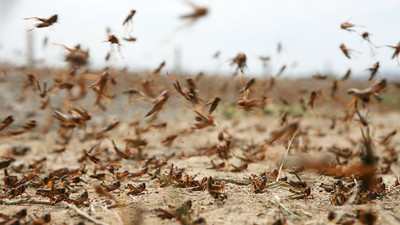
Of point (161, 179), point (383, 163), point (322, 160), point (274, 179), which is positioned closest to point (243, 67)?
point (274, 179)

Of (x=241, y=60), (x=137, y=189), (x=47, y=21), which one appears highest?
(x=47, y=21)

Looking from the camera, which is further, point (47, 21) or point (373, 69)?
point (373, 69)

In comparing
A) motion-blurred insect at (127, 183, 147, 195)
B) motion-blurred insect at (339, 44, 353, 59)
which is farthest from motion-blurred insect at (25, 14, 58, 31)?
motion-blurred insect at (339, 44, 353, 59)

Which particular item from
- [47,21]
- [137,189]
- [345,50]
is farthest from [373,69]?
[47,21]

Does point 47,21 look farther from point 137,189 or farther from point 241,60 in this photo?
point 241,60

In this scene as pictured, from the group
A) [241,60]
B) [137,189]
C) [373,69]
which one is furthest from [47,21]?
[373,69]

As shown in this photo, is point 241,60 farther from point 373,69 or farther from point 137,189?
point 137,189

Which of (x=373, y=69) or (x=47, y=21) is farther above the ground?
(x=47, y=21)

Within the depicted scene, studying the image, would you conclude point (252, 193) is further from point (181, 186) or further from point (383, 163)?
point (383, 163)

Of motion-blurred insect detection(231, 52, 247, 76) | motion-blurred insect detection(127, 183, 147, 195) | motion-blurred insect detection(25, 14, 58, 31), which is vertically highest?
motion-blurred insect detection(25, 14, 58, 31)

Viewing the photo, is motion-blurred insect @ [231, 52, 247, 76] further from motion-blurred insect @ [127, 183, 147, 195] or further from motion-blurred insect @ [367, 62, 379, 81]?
motion-blurred insect @ [127, 183, 147, 195]

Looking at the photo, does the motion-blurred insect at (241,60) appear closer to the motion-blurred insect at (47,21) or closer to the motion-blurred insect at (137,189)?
the motion-blurred insect at (137,189)
